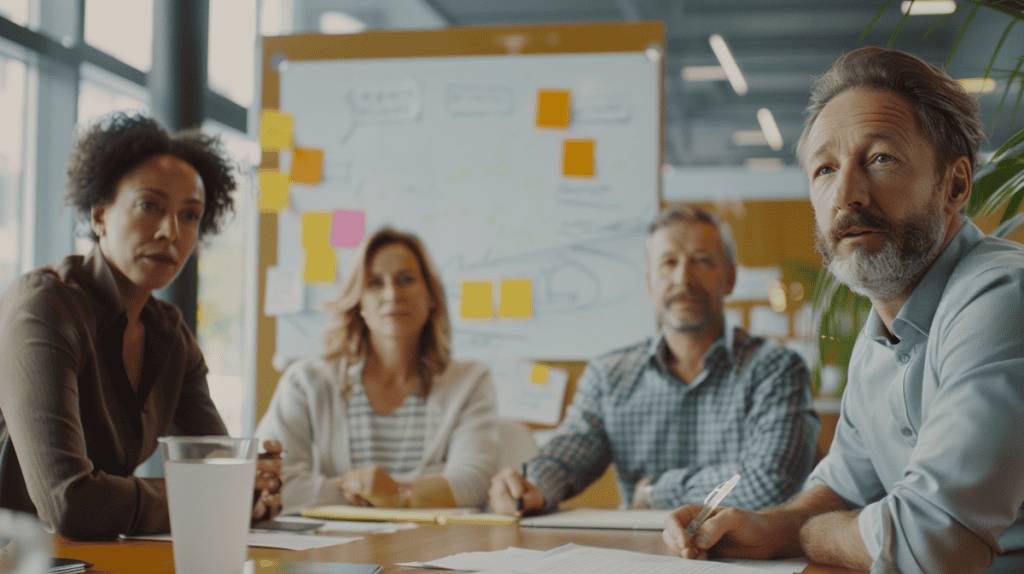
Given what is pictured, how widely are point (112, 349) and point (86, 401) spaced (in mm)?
88

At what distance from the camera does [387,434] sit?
1906 mm

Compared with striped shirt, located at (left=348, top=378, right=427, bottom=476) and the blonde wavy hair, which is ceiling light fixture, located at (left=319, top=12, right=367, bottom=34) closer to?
the blonde wavy hair

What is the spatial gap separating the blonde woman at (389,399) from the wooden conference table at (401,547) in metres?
0.48

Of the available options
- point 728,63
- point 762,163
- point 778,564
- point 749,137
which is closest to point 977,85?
point 778,564

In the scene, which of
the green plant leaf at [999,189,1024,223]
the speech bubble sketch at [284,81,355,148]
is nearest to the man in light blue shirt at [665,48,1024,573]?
the green plant leaf at [999,189,1024,223]

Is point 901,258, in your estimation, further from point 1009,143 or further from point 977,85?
point 977,85

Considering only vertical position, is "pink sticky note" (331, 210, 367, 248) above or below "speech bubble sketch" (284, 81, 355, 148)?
below

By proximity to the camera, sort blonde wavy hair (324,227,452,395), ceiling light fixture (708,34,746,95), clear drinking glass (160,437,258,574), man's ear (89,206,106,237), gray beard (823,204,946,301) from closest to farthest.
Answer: clear drinking glass (160,437,258,574)
gray beard (823,204,946,301)
man's ear (89,206,106,237)
blonde wavy hair (324,227,452,395)
ceiling light fixture (708,34,746,95)

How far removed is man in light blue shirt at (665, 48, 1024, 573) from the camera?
0.79 meters

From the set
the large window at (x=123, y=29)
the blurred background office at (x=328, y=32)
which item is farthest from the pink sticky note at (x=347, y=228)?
the large window at (x=123, y=29)

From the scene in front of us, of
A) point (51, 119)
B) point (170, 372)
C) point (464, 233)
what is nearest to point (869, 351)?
point (170, 372)

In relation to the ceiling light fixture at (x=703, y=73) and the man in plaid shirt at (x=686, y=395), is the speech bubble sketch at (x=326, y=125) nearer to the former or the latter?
the man in plaid shirt at (x=686, y=395)

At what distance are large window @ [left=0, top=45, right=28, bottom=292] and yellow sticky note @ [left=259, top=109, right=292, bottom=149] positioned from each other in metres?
0.72

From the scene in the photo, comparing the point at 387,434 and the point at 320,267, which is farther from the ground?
the point at 320,267
